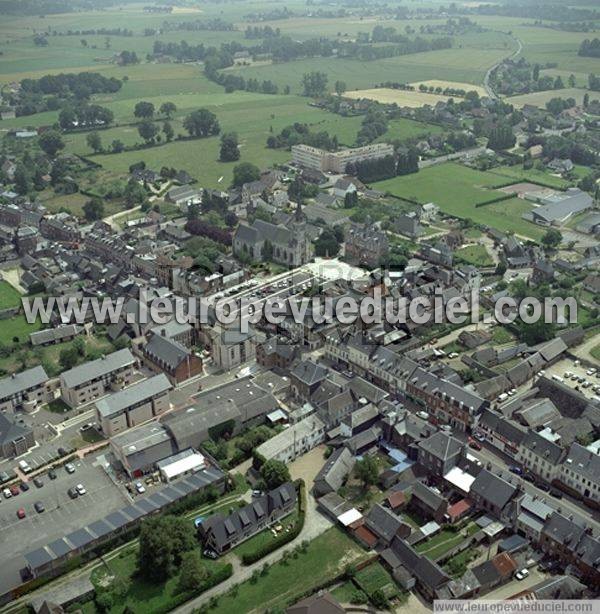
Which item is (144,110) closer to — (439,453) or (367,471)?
(367,471)

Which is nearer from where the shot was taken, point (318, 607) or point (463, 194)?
point (318, 607)

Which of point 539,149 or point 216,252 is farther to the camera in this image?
point 539,149

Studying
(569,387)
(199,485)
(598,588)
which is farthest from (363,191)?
(598,588)

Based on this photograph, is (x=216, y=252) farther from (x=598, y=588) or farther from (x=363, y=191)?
(x=598, y=588)

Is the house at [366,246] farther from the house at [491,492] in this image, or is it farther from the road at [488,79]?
the road at [488,79]

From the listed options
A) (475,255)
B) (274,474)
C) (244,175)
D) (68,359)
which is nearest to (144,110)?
(244,175)

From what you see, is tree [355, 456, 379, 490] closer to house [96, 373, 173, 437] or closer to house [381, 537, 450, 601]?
house [381, 537, 450, 601]
